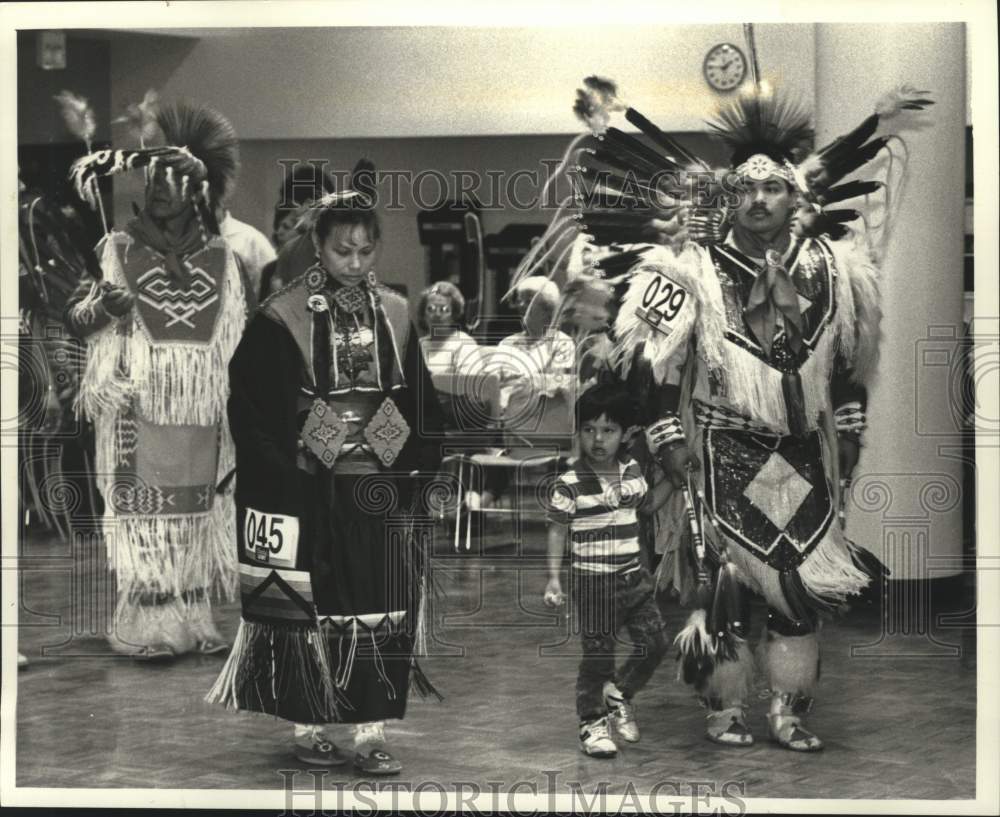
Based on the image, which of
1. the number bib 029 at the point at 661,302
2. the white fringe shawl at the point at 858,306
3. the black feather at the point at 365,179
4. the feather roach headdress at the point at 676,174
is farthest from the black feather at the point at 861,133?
the black feather at the point at 365,179

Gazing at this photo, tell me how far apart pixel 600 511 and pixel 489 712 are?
65 cm

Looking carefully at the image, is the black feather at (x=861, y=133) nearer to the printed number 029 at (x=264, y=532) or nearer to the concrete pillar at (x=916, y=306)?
the concrete pillar at (x=916, y=306)

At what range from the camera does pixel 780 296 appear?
17.7 feet

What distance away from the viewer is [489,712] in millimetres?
5434

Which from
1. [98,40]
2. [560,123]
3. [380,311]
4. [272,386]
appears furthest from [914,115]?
[98,40]

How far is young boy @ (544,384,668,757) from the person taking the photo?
5402mm

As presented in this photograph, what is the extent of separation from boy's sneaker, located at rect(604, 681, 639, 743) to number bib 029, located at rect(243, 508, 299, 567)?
97cm

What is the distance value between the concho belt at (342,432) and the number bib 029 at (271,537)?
21 cm

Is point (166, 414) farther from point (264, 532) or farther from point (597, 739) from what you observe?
point (597, 739)

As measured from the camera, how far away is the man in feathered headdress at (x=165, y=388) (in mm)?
5449

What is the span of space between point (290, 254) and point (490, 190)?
0.59 metres

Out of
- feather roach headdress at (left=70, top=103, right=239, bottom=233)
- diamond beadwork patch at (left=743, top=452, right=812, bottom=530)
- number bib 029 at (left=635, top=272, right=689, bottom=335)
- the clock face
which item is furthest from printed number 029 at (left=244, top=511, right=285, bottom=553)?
the clock face

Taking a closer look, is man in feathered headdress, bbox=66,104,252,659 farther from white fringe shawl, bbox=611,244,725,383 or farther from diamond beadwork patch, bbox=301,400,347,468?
white fringe shawl, bbox=611,244,725,383

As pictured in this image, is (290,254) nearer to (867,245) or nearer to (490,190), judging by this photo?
(490,190)
